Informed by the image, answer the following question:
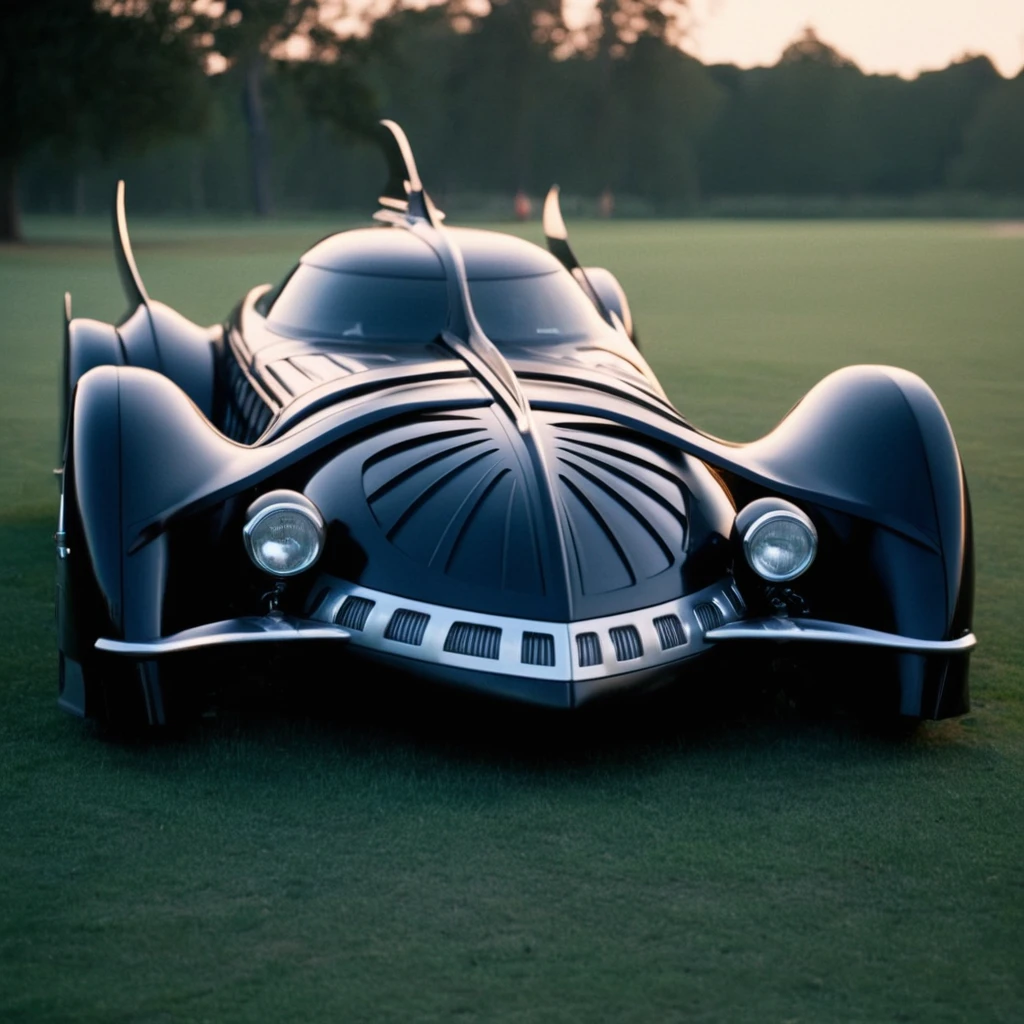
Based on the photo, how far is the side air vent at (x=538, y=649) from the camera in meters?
3.86

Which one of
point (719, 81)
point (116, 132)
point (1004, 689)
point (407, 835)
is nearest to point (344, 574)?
point (407, 835)

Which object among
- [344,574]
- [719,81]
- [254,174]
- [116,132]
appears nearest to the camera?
[344,574]

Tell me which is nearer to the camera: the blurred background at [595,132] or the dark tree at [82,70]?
the dark tree at [82,70]

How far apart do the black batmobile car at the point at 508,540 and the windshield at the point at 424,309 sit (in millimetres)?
794

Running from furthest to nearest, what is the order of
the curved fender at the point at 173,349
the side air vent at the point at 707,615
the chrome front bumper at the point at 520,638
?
the curved fender at the point at 173,349 → the side air vent at the point at 707,615 → the chrome front bumper at the point at 520,638

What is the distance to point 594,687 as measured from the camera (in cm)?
385

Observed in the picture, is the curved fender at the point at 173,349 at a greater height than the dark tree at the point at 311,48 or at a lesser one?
lesser

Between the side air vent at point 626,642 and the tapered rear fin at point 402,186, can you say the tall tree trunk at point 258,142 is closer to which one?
the tapered rear fin at point 402,186

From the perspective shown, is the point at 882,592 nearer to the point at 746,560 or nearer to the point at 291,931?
the point at 746,560

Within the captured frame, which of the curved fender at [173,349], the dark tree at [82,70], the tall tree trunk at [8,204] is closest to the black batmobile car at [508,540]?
the curved fender at [173,349]

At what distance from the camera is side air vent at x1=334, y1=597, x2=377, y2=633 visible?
404 centimetres

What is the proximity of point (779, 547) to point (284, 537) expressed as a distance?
1.42 metres

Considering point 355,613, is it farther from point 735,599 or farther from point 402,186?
point 402,186

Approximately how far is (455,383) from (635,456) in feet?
2.56
